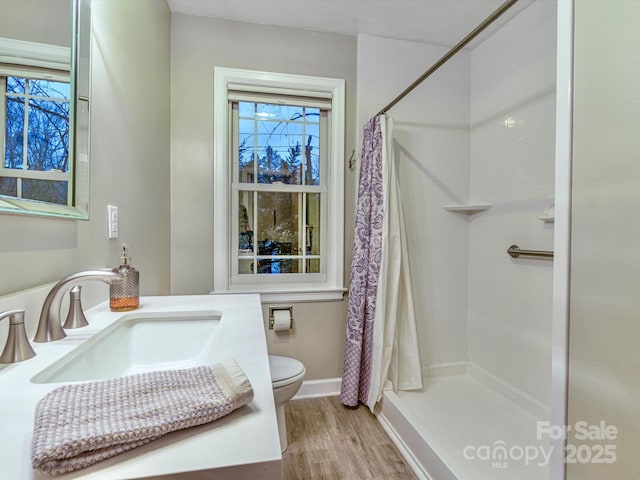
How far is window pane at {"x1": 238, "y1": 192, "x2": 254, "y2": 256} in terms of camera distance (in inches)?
80.7

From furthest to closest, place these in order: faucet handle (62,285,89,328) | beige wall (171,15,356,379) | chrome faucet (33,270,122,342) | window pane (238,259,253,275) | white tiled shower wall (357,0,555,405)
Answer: window pane (238,259,253,275) < beige wall (171,15,356,379) < white tiled shower wall (357,0,555,405) < faucet handle (62,285,89,328) < chrome faucet (33,270,122,342)

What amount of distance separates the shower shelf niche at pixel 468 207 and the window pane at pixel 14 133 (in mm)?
2163

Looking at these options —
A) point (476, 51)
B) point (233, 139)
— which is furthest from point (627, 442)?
point (476, 51)

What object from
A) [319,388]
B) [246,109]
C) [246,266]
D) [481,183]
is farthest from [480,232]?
[246,109]

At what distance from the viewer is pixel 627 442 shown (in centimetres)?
76

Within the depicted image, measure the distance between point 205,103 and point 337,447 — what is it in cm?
211

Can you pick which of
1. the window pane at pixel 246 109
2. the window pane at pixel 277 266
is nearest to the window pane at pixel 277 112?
the window pane at pixel 246 109

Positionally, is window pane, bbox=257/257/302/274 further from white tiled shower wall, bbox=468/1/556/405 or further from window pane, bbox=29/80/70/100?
window pane, bbox=29/80/70/100

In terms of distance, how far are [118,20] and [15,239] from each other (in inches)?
38.9

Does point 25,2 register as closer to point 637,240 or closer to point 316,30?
point 637,240

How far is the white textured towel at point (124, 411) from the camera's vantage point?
33cm

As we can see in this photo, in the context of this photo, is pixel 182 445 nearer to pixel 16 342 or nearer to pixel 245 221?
pixel 16 342

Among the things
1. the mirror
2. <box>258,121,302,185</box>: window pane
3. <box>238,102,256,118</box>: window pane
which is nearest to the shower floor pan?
<box>258,121,302,185</box>: window pane

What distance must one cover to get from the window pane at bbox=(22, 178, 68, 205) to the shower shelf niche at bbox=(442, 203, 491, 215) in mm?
2092
